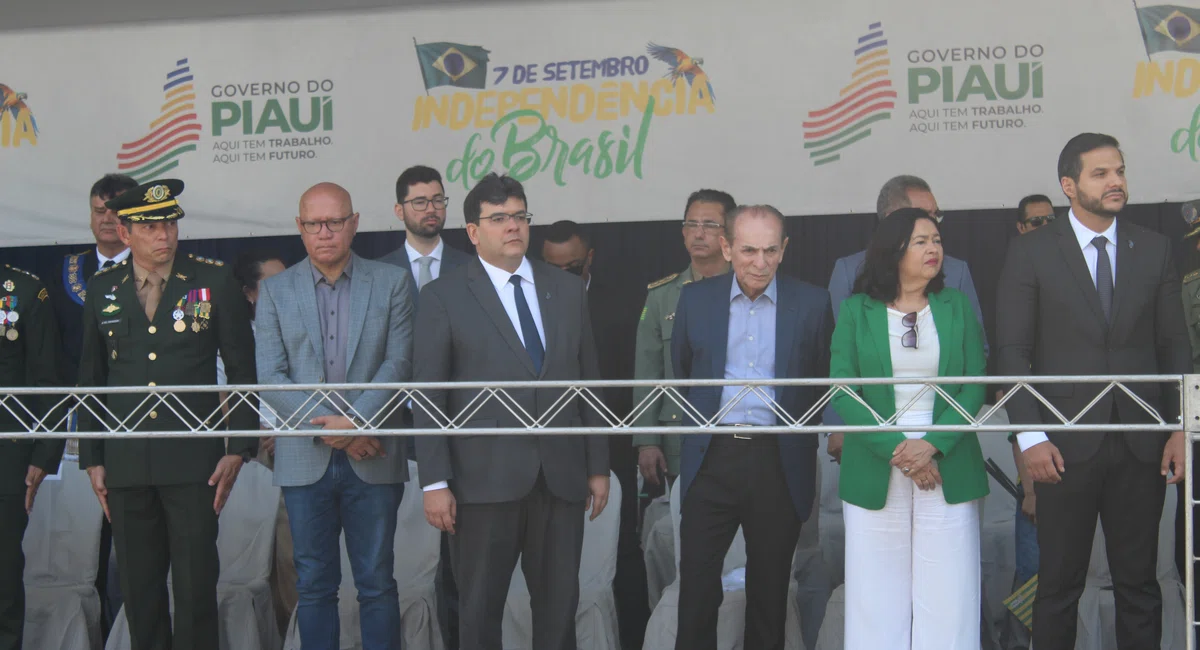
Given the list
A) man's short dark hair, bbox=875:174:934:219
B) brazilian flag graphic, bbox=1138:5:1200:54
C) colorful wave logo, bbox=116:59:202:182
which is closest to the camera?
man's short dark hair, bbox=875:174:934:219

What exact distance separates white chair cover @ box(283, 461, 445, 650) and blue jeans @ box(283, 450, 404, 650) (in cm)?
46

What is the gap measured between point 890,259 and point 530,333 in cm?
115

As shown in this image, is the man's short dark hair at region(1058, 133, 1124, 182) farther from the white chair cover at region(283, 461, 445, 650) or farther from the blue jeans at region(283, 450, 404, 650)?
the white chair cover at region(283, 461, 445, 650)

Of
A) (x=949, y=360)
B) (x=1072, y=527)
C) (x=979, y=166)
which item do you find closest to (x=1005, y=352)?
A: (x=949, y=360)

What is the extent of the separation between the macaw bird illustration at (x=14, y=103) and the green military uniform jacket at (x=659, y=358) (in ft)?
10.3

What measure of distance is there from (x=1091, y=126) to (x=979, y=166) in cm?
47

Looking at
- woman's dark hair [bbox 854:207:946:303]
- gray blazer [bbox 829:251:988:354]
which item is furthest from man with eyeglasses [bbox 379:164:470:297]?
woman's dark hair [bbox 854:207:946:303]

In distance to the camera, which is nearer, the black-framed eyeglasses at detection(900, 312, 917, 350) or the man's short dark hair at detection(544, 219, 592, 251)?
the black-framed eyeglasses at detection(900, 312, 917, 350)

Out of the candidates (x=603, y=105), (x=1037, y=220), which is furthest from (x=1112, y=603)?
(x=603, y=105)

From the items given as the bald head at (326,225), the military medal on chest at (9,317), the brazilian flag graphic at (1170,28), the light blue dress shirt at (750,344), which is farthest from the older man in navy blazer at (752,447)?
the military medal on chest at (9,317)

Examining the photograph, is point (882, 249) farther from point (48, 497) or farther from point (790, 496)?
point (48, 497)

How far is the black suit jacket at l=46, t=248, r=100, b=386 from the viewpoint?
5645 millimetres

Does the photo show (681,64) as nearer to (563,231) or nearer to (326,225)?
(563,231)

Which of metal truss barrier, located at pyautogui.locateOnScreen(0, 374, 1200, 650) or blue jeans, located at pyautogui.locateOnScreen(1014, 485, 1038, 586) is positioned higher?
metal truss barrier, located at pyautogui.locateOnScreen(0, 374, 1200, 650)
